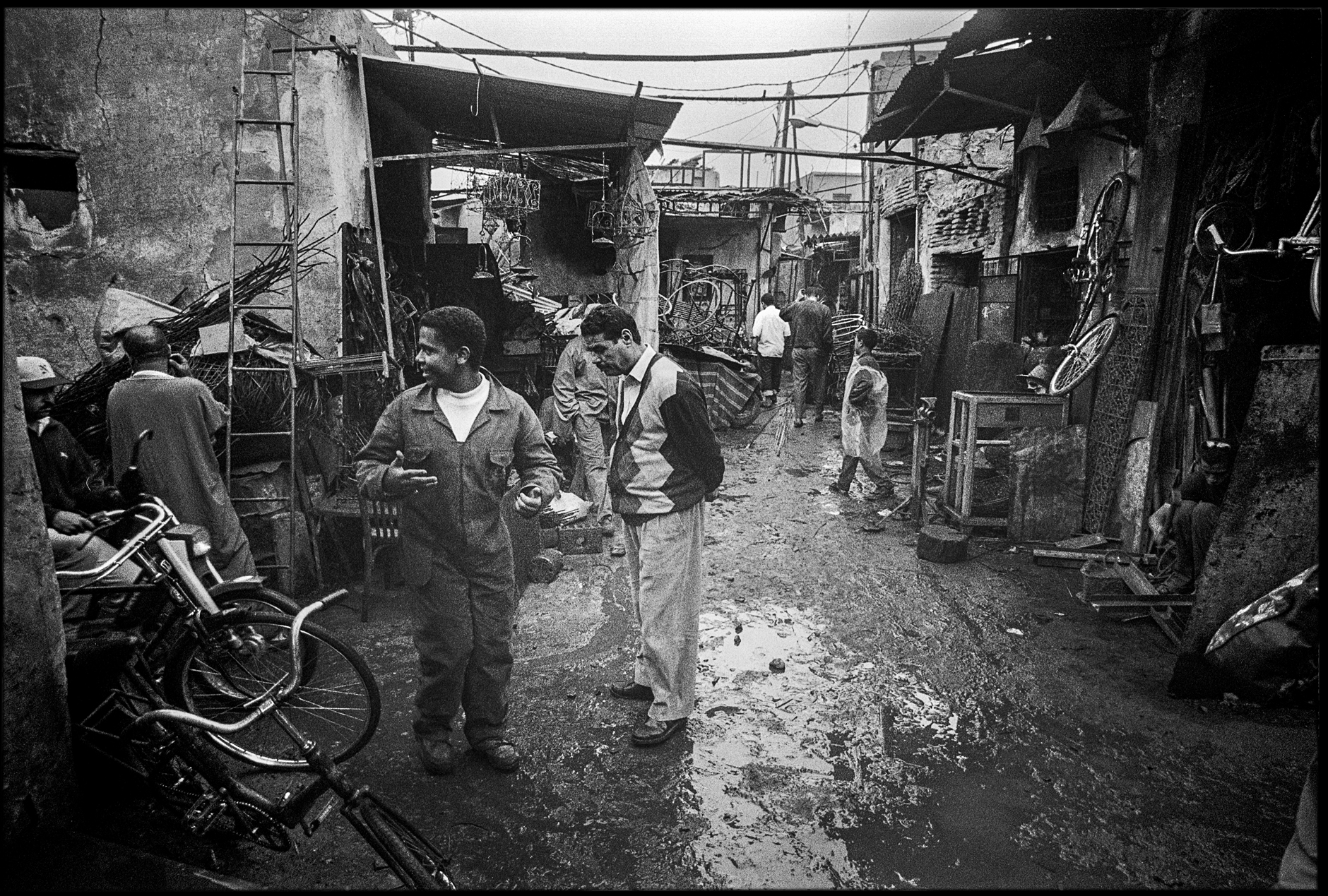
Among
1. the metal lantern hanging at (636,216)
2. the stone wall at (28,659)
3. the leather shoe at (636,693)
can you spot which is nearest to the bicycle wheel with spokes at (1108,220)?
the metal lantern hanging at (636,216)

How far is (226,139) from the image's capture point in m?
6.97

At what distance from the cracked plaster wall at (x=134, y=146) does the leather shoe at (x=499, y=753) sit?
4.84 meters

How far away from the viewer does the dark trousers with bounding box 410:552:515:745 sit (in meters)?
3.65

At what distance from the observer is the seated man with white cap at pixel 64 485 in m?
3.75

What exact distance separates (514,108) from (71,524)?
22.9ft

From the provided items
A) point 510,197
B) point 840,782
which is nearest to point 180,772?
point 840,782

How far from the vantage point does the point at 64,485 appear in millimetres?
4367

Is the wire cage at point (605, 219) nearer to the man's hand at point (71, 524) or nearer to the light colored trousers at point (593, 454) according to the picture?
the light colored trousers at point (593, 454)

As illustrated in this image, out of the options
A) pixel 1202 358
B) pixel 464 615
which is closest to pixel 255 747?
pixel 464 615

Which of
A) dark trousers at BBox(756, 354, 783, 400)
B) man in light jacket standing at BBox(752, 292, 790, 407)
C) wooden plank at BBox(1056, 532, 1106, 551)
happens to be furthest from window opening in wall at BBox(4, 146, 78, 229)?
dark trousers at BBox(756, 354, 783, 400)

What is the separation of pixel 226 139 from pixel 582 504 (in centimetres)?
460

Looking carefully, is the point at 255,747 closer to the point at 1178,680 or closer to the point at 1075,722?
the point at 1075,722

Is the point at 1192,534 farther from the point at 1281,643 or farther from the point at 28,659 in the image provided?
the point at 28,659

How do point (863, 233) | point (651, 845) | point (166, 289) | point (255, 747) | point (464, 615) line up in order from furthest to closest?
point (863, 233), point (166, 289), point (255, 747), point (464, 615), point (651, 845)
